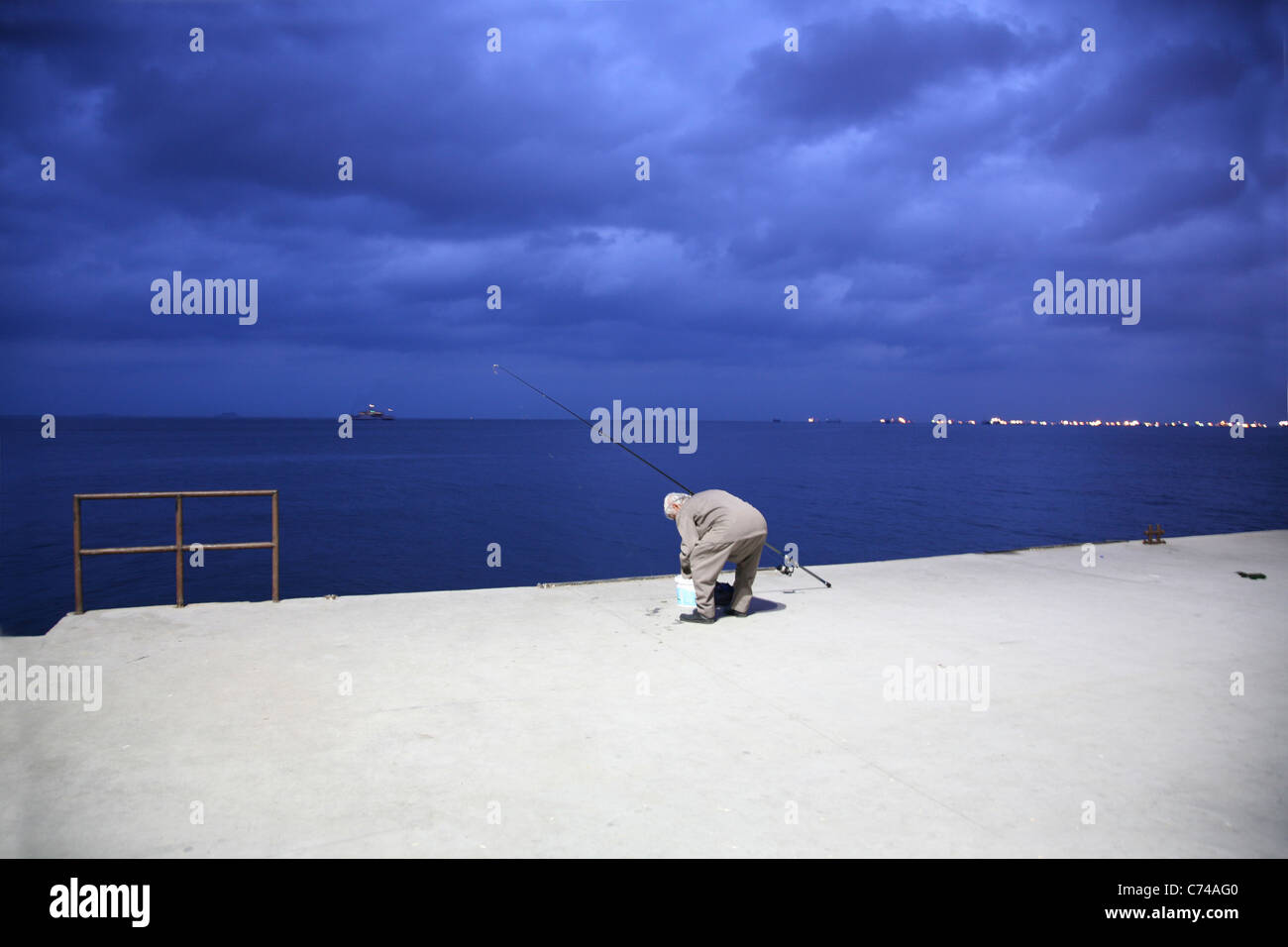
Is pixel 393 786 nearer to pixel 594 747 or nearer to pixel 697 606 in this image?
pixel 594 747

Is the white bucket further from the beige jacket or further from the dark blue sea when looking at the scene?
the dark blue sea

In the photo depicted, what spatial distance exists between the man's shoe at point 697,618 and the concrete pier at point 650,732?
0.18 meters

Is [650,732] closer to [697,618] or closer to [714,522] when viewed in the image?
[697,618]

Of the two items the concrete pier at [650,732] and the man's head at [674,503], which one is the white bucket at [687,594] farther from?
the man's head at [674,503]

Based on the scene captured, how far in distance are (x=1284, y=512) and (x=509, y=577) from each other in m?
35.0

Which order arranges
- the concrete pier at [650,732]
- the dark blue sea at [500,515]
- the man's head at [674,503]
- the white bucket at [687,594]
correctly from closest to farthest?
the concrete pier at [650,732], the white bucket at [687,594], the man's head at [674,503], the dark blue sea at [500,515]

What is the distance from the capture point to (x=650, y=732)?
14.7 ft

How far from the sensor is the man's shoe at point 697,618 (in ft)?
23.1

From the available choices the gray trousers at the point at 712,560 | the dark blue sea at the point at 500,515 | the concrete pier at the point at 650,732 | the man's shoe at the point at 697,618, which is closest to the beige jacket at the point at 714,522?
the gray trousers at the point at 712,560

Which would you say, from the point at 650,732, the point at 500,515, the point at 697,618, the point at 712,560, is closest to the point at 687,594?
the point at 697,618

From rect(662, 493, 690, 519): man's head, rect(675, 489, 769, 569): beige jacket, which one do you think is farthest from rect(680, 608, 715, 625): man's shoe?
rect(662, 493, 690, 519): man's head

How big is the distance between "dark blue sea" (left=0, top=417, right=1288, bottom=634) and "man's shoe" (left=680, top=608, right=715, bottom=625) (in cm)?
898

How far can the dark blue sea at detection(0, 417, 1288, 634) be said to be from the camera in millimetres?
20938
